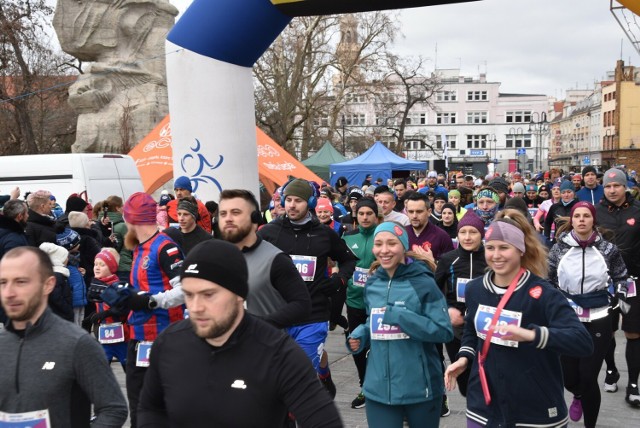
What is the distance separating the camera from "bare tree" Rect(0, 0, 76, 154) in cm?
2749

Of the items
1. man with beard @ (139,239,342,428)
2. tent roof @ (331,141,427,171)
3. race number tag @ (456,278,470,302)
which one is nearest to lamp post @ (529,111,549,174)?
tent roof @ (331,141,427,171)

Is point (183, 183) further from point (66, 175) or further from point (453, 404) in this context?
point (66, 175)

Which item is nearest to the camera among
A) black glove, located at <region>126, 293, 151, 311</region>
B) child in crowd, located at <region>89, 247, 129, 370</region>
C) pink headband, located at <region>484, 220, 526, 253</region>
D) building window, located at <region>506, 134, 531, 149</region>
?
pink headband, located at <region>484, 220, 526, 253</region>

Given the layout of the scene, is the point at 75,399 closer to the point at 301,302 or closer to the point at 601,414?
the point at 301,302

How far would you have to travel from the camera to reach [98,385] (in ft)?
9.68

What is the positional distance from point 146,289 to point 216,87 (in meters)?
4.54

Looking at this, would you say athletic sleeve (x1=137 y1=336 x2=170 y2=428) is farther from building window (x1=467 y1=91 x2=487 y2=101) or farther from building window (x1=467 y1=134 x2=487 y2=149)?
building window (x1=467 y1=91 x2=487 y2=101)

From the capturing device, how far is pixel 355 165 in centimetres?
2625

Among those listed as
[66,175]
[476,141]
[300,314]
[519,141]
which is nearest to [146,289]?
[300,314]

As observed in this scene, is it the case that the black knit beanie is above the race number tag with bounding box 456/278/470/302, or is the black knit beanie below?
above

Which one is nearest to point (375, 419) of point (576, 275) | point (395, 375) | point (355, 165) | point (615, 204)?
point (395, 375)

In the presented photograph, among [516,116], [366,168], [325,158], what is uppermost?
[516,116]

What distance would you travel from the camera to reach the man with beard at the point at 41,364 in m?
2.91

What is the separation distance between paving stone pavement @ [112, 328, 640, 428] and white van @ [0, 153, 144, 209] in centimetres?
573
